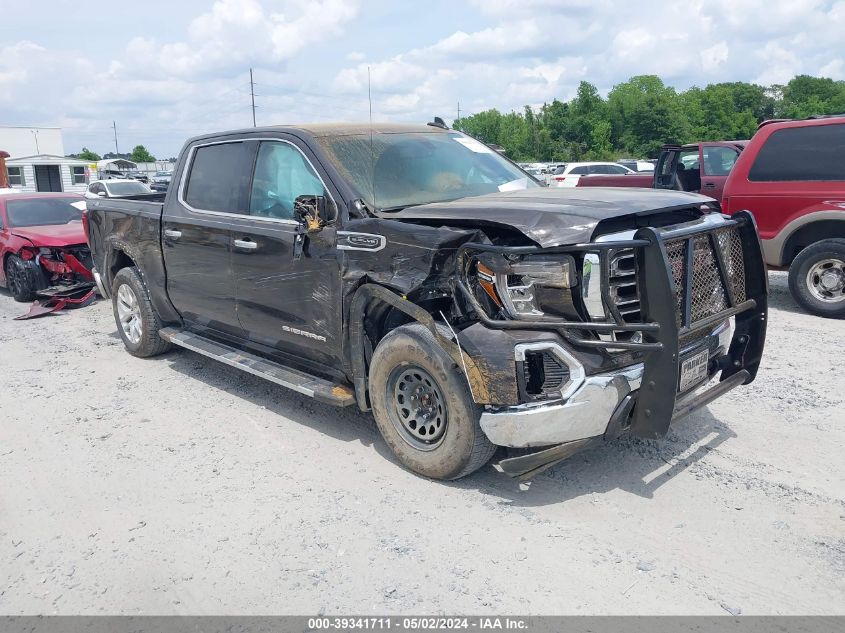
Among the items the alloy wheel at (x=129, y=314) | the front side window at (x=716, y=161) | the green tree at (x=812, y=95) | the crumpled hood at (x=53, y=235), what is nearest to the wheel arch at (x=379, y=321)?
the alloy wheel at (x=129, y=314)

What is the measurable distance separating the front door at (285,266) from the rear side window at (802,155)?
5958mm

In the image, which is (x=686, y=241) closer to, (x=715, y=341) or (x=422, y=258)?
(x=715, y=341)

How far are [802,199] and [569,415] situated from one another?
601 centimetres

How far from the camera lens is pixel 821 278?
788 cm

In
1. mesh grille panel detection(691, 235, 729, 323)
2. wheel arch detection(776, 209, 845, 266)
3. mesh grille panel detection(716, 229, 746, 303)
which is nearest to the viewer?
mesh grille panel detection(691, 235, 729, 323)

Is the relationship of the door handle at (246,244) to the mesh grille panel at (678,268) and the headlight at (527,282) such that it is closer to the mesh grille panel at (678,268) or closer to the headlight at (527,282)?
the headlight at (527,282)

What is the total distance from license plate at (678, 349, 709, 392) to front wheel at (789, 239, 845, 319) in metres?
4.68

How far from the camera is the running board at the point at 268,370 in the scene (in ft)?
14.7

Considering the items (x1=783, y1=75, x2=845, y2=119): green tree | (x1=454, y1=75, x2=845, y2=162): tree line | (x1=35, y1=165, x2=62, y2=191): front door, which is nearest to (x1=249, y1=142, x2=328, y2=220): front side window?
(x1=35, y1=165, x2=62, y2=191): front door

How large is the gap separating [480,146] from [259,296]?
84.3 inches

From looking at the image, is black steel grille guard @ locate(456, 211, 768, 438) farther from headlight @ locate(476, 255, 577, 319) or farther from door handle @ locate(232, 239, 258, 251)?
door handle @ locate(232, 239, 258, 251)

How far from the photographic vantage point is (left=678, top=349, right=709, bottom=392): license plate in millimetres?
3782

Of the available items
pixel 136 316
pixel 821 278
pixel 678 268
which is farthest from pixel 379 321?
pixel 821 278

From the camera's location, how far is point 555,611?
9.73 ft
